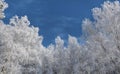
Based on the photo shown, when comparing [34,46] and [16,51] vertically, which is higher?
[34,46]

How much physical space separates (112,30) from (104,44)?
5.73ft

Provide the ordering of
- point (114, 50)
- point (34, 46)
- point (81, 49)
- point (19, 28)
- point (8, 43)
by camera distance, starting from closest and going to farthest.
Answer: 1. point (114, 50)
2. point (8, 43)
3. point (81, 49)
4. point (19, 28)
5. point (34, 46)

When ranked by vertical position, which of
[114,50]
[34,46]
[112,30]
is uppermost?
[34,46]

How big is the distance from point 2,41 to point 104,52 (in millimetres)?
10636

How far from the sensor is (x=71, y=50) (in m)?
43.2

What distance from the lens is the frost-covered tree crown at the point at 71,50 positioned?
3519cm

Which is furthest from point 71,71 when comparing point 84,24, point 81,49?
point 84,24

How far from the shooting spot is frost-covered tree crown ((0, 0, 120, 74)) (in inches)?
→ 1385

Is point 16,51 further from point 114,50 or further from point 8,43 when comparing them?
point 114,50

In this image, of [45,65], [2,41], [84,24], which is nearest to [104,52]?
[84,24]

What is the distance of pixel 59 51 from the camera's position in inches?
1807

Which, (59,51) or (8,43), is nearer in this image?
(8,43)

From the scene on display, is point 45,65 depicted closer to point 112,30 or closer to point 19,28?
point 19,28

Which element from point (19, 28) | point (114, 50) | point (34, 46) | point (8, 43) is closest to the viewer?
point (114, 50)
